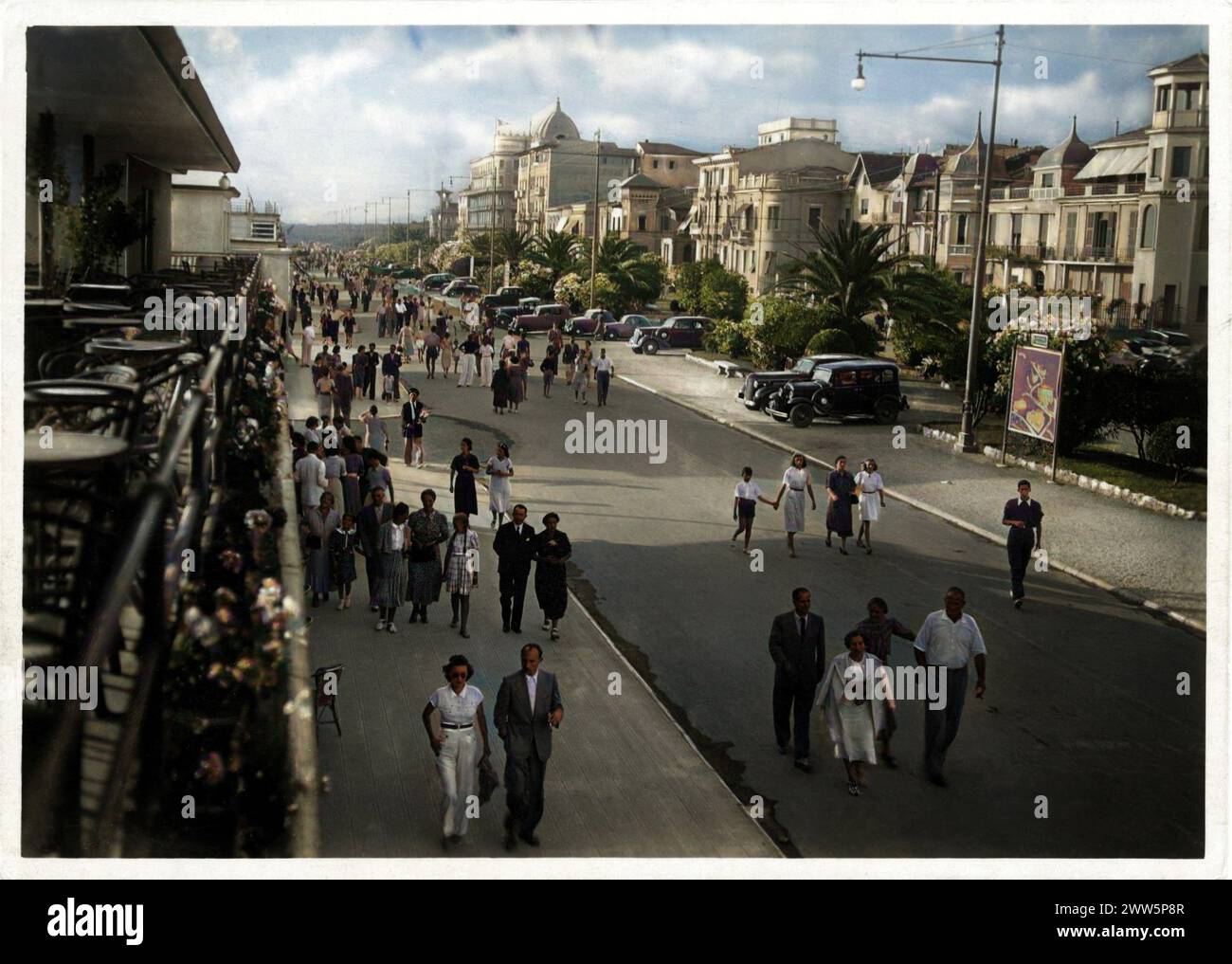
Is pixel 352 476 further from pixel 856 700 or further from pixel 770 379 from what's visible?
pixel 770 379

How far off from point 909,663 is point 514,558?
4.47 m

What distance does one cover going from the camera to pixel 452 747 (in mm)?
9141

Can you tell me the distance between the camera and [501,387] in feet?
95.2

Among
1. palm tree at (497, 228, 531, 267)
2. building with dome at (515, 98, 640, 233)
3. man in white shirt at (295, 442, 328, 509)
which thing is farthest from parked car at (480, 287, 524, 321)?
man in white shirt at (295, 442, 328, 509)

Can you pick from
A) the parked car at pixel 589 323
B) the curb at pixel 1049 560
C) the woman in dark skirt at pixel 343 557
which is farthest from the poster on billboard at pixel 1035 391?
the parked car at pixel 589 323

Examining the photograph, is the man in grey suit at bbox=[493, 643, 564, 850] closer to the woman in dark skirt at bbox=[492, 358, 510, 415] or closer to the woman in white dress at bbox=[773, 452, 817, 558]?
the woman in white dress at bbox=[773, 452, 817, 558]

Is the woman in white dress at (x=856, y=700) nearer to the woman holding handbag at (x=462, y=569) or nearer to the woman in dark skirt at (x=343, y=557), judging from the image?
the woman holding handbag at (x=462, y=569)

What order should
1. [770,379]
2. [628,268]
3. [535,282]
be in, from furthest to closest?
[535,282] < [628,268] < [770,379]

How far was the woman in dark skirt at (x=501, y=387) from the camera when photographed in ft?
95.1

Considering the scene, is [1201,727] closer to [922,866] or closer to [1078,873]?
[1078,873]

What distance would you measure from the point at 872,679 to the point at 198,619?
226 inches

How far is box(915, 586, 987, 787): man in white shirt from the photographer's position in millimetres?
10391

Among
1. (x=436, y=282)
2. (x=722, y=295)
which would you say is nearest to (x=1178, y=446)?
(x=722, y=295)

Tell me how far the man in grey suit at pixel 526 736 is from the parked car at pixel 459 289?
6012 centimetres
